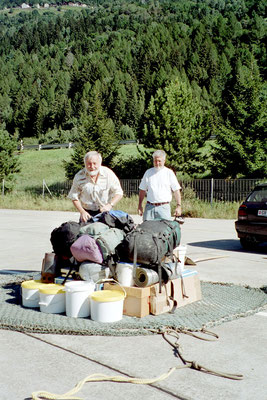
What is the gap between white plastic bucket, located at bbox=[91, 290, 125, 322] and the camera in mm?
5176

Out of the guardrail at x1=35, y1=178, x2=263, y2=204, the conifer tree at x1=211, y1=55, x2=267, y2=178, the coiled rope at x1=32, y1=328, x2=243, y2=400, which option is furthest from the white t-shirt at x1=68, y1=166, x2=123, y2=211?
the conifer tree at x1=211, y1=55, x2=267, y2=178

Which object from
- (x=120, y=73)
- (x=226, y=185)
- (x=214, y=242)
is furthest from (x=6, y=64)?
(x=214, y=242)

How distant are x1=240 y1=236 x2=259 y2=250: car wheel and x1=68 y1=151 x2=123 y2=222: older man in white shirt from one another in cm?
503

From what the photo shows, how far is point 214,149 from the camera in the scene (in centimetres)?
3328

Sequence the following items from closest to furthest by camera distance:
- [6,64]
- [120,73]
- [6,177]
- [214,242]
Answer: [214,242] < [6,177] < [120,73] < [6,64]

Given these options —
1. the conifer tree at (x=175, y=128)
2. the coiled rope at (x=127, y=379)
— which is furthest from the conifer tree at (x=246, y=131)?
the coiled rope at (x=127, y=379)

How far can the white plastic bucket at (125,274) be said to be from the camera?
5613 mm

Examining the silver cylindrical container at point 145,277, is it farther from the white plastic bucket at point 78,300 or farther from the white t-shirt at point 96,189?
the white t-shirt at point 96,189

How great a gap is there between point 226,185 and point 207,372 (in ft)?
77.0

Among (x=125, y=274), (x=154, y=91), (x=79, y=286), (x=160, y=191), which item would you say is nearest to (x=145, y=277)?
(x=125, y=274)

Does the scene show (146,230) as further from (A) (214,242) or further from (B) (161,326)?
(A) (214,242)

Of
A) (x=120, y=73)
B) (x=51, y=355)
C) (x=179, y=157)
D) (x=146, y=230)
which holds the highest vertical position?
(x=120, y=73)

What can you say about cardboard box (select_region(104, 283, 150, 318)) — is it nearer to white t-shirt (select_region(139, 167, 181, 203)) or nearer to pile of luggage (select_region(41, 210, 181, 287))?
pile of luggage (select_region(41, 210, 181, 287))

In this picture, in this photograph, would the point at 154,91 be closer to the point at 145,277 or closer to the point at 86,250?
the point at 86,250
